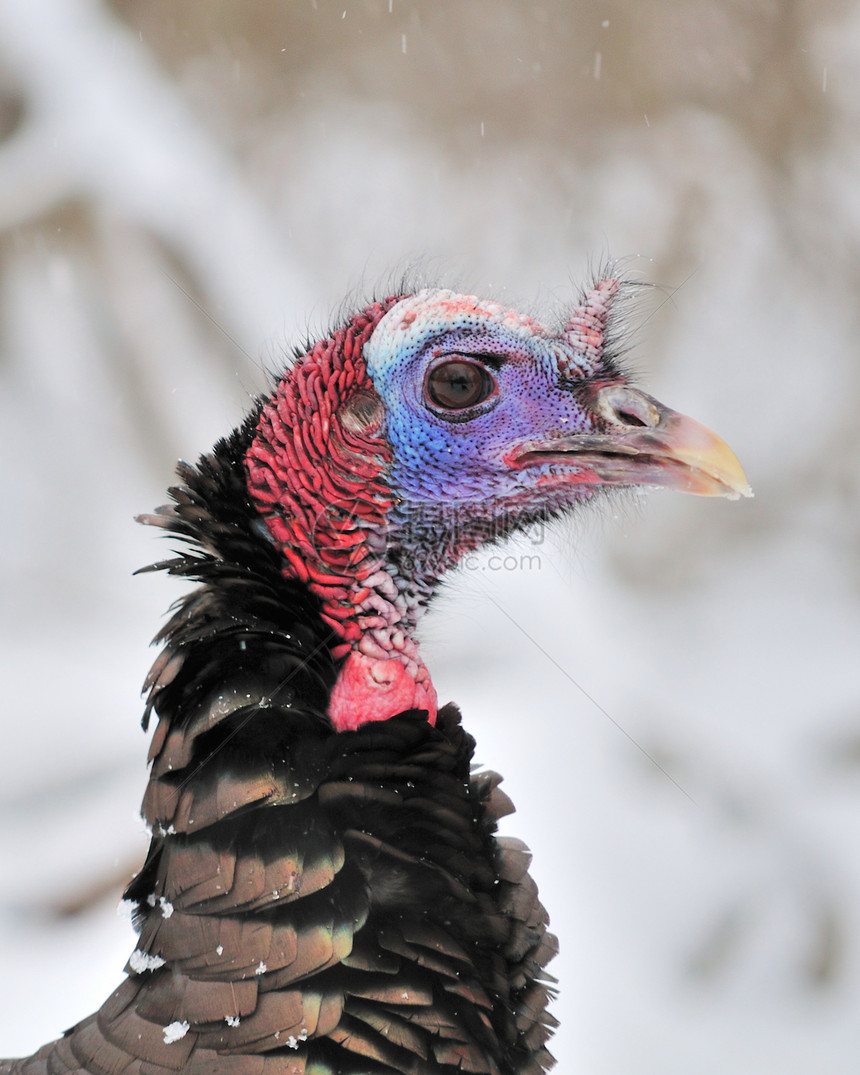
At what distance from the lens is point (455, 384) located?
4.87 feet

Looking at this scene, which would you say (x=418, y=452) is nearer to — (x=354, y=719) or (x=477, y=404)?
(x=477, y=404)

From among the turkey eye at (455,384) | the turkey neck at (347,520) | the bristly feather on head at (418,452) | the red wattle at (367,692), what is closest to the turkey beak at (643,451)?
the bristly feather on head at (418,452)

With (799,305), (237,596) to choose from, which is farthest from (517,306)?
(799,305)

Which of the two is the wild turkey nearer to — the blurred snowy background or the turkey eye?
the turkey eye

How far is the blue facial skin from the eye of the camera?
4.83 feet

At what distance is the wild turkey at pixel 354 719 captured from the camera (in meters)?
1.18

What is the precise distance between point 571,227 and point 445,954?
9.78ft

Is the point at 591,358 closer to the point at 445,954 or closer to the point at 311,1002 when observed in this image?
the point at 445,954

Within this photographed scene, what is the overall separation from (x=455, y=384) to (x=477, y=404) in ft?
0.17

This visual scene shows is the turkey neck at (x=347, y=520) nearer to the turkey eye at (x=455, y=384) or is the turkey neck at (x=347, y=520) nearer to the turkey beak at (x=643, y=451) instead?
the turkey eye at (x=455, y=384)

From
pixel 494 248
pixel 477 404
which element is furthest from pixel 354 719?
pixel 494 248

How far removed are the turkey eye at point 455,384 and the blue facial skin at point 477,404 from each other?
0.01 m

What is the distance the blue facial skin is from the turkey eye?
0.03ft

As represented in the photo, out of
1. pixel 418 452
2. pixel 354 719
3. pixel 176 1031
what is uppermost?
pixel 418 452
